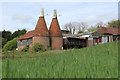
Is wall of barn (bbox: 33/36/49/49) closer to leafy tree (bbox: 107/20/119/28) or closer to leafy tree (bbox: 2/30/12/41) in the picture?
leafy tree (bbox: 2/30/12/41)

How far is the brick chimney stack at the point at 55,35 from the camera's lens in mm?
30234

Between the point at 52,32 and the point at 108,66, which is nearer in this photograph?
the point at 108,66

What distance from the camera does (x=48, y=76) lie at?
246 cm

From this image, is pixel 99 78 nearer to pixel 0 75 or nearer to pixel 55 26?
pixel 0 75

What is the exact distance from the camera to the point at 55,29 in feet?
102

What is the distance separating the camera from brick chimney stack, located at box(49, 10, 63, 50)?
30234 mm

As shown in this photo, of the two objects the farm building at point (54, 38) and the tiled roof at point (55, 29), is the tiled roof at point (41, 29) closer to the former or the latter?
the farm building at point (54, 38)

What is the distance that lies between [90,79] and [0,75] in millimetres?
1679

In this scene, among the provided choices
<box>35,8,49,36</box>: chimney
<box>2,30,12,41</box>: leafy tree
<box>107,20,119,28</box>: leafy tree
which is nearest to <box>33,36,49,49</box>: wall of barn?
<box>35,8,49,36</box>: chimney

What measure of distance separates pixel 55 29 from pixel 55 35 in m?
1.36

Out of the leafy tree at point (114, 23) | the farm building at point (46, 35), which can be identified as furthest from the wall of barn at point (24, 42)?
the leafy tree at point (114, 23)

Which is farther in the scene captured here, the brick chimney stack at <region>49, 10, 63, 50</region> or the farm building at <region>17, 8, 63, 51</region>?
the brick chimney stack at <region>49, 10, 63, 50</region>

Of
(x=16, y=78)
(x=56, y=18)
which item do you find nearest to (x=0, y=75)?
(x=16, y=78)

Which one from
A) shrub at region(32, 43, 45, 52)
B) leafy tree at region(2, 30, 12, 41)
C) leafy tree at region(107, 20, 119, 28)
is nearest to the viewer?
shrub at region(32, 43, 45, 52)
